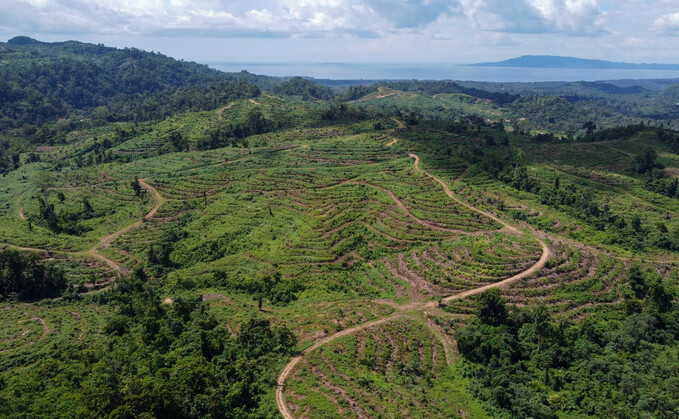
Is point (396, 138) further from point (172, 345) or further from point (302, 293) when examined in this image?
point (172, 345)

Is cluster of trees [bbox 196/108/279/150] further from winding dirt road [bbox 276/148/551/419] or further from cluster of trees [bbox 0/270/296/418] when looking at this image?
winding dirt road [bbox 276/148/551/419]

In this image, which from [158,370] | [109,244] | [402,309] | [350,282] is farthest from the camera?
[109,244]

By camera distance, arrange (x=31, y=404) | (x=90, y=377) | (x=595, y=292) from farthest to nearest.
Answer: (x=595, y=292) < (x=90, y=377) < (x=31, y=404)

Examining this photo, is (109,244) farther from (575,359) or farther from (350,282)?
(575,359)

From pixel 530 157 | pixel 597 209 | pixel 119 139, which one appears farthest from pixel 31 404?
pixel 119 139

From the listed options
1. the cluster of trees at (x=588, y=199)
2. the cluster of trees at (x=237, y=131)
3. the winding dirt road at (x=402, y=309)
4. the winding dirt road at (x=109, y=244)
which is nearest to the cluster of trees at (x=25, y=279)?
the winding dirt road at (x=109, y=244)

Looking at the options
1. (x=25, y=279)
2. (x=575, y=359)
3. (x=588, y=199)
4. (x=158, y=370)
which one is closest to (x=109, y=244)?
(x=25, y=279)
